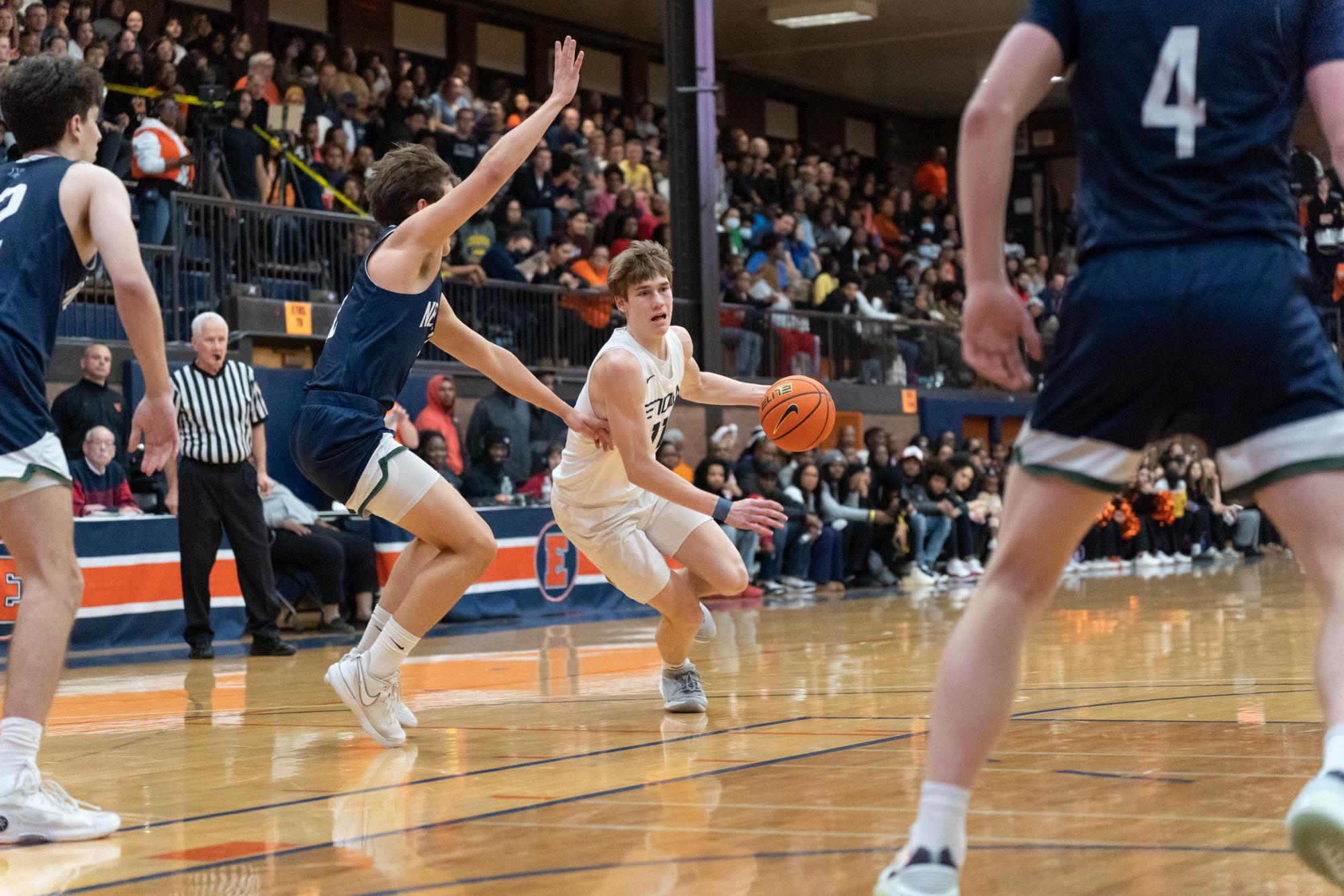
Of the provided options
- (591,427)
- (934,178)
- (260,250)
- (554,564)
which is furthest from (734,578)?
(934,178)

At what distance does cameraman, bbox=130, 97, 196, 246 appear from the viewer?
13.4 metres

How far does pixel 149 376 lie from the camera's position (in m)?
3.83

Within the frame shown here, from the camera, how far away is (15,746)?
3.84 m

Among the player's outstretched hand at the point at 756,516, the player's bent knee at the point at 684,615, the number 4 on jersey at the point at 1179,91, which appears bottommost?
the player's bent knee at the point at 684,615

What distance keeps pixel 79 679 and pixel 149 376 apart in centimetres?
531

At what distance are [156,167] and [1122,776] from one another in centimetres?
1123

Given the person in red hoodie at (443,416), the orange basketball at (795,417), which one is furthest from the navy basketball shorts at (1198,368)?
the person in red hoodie at (443,416)

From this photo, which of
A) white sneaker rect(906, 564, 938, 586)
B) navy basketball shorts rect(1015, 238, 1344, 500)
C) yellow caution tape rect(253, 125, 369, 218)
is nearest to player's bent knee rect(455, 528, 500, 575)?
navy basketball shorts rect(1015, 238, 1344, 500)

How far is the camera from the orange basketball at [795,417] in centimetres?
642

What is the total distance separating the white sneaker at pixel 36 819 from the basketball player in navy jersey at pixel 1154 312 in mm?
2153

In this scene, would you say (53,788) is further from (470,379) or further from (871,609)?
(470,379)

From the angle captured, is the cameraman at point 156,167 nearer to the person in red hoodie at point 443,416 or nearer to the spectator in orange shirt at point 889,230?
the person in red hoodie at point 443,416

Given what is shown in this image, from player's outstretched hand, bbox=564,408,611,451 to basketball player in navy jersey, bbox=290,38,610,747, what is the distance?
648 millimetres

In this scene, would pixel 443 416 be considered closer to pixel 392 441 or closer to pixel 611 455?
pixel 611 455
